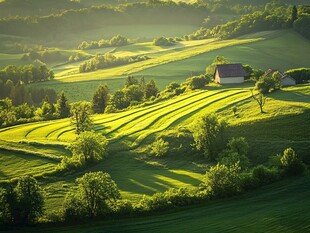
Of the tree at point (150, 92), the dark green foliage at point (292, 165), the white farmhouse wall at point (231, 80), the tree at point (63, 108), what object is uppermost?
the white farmhouse wall at point (231, 80)

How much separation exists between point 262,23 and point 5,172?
123815 mm

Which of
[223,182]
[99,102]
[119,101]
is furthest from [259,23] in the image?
[223,182]

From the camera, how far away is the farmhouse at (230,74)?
107m

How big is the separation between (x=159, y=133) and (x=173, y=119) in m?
6.90

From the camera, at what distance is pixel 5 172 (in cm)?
7256

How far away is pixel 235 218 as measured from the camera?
52.0 meters

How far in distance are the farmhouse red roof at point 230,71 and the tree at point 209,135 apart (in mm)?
33208

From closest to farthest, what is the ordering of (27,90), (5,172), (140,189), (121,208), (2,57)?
(121,208), (140,189), (5,172), (27,90), (2,57)

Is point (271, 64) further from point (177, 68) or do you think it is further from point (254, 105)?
point (254, 105)

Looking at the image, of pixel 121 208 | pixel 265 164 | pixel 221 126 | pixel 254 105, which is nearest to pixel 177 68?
pixel 254 105

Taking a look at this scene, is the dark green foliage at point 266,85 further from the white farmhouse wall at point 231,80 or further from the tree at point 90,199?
the tree at point 90,199

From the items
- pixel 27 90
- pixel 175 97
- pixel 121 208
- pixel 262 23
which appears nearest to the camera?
pixel 121 208

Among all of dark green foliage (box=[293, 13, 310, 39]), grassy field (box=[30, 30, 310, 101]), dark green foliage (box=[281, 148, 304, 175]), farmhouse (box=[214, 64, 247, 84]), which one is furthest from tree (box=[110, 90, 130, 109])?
dark green foliage (box=[293, 13, 310, 39])

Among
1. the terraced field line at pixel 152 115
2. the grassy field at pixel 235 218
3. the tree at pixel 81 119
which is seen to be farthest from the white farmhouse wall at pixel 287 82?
the grassy field at pixel 235 218
